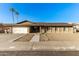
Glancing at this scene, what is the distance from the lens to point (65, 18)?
11.6 feet

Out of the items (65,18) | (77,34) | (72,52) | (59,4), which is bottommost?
(72,52)

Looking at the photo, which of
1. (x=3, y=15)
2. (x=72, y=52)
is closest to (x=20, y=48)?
(x=3, y=15)

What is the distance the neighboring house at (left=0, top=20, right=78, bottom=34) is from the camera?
139 inches

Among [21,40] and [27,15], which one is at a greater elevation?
[27,15]

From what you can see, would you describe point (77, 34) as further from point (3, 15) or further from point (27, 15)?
point (3, 15)

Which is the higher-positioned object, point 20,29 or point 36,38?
point 20,29

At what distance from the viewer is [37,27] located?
11.8ft

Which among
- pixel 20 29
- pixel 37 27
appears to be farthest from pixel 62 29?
pixel 20 29

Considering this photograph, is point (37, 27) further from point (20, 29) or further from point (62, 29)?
point (62, 29)

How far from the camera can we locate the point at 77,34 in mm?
3578

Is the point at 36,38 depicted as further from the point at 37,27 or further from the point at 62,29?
the point at 62,29

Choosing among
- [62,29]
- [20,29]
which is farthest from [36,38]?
[62,29]

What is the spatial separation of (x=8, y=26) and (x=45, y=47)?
0.90m

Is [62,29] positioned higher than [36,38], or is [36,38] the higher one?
[62,29]
